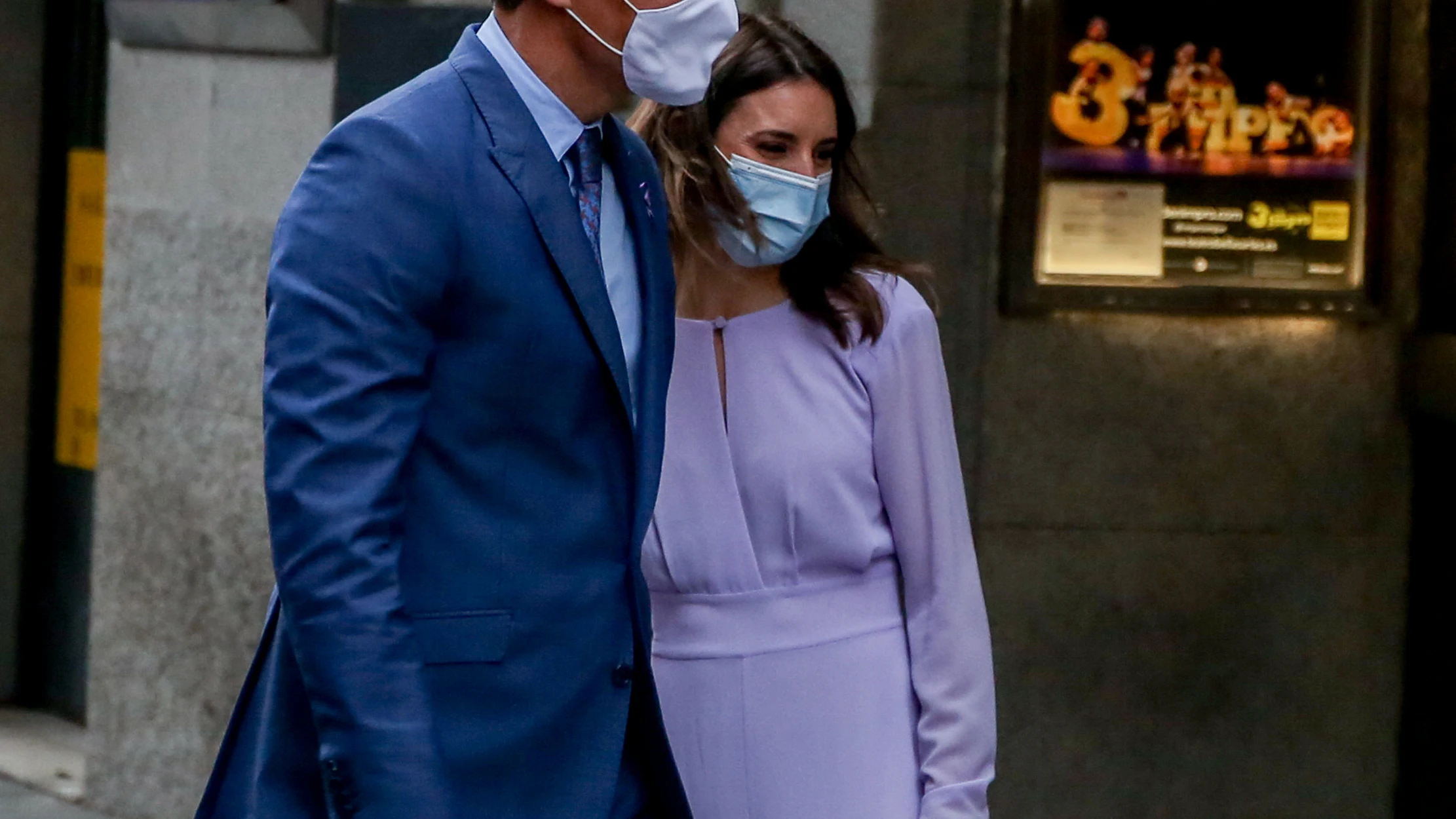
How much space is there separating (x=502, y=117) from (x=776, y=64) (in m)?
0.75

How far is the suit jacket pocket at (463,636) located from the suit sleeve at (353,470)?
34mm

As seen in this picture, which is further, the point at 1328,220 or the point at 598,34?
the point at 1328,220

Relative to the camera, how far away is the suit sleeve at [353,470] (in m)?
2.05

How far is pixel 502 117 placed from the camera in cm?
230

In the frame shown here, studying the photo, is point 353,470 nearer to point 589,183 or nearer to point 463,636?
point 463,636

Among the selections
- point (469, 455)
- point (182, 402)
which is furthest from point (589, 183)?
point (182, 402)

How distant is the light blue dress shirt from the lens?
7.80 ft

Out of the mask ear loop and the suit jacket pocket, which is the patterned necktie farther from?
the suit jacket pocket

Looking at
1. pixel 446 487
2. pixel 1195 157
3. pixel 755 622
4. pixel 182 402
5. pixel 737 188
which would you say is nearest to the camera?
pixel 446 487

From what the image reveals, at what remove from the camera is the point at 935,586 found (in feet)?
9.33

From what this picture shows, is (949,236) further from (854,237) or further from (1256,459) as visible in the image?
(854,237)

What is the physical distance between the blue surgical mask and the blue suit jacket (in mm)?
539

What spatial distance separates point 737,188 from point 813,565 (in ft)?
1.80

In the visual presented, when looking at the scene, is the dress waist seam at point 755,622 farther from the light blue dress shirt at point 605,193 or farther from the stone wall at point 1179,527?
the stone wall at point 1179,527
